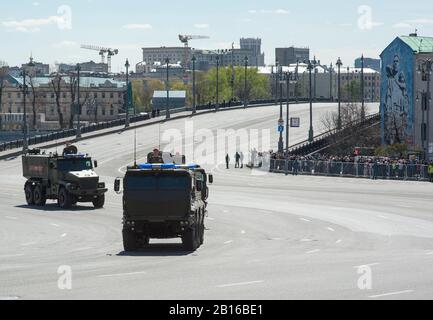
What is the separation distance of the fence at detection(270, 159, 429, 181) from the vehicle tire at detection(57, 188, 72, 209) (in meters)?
28.6

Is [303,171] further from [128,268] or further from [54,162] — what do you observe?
[128,268]

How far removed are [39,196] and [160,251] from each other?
2248 cm

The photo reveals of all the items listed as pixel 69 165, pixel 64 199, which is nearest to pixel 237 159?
pixel 69 165

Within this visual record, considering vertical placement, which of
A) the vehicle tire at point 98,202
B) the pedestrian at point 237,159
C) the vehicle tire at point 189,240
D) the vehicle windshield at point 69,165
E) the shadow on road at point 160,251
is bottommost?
the pedestrian at point 237,159

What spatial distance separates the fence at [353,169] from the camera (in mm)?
73188

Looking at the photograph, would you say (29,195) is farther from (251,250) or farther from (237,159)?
(237,159)

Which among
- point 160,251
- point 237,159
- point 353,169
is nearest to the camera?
point 160,251

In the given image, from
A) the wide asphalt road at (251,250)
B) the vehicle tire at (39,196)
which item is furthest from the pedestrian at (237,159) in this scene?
the vehicle tire at (39,196)

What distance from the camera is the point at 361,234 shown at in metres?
38.3

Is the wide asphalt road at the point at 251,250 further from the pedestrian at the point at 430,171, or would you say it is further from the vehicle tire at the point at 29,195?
the pedestrian at the point at 430,171

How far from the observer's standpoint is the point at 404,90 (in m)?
110

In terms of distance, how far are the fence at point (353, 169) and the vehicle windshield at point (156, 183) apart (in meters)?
42.3
